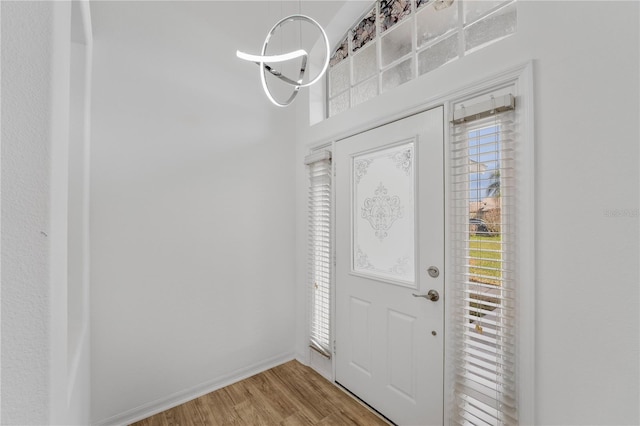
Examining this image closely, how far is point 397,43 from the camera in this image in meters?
1.95

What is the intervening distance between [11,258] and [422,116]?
1.77 metres

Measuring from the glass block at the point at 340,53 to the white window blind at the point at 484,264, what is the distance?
1.40 meters

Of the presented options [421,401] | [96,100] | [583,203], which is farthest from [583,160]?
[96,100]

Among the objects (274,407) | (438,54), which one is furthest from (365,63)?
(274,407)

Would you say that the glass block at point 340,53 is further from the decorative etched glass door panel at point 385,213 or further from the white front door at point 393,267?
the decorative etched glass door panel at point 385,213

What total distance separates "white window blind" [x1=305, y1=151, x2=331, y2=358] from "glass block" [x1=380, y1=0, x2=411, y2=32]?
103 cm

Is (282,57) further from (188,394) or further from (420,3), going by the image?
(188,394)

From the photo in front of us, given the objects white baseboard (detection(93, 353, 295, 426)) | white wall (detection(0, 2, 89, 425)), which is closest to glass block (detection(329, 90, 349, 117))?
white wall (detection(0, 2, 89, 425))

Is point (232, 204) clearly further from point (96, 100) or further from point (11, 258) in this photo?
point (11, 258)

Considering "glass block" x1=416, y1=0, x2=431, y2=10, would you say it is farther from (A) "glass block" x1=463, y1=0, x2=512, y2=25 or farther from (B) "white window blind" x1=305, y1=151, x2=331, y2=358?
(B) "white window blind" x1=305, y1=151, x2=331, y2=358

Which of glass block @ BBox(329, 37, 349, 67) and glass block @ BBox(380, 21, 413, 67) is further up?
glass block @ BBox(329, 37, 349, 67)

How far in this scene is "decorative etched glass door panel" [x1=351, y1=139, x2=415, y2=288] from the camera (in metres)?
1.73

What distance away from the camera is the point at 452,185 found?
1.49 m

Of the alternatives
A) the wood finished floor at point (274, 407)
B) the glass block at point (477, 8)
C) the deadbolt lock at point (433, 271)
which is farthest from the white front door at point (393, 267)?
the glass block at point (477, 8)
